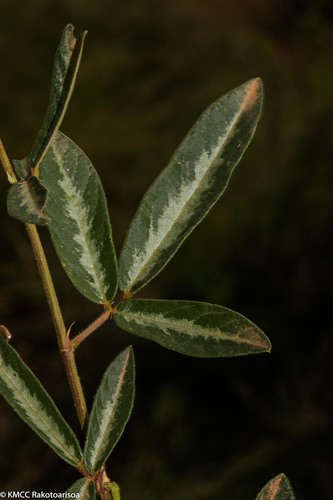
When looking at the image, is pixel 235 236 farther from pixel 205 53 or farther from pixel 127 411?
pixel 127 411

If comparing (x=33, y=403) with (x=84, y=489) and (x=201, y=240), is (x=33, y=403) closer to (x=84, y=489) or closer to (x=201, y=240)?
(x=84, y=489)

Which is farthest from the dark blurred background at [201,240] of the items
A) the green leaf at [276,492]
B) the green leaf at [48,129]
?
the green leaf at [48,129]

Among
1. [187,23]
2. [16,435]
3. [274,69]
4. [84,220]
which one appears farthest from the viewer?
[187,23]

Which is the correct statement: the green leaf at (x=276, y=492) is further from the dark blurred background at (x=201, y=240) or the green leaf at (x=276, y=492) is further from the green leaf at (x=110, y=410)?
the dark blurred background at (x=201, y=240)

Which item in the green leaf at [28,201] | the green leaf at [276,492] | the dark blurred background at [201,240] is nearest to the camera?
the green leaf at [28,201]

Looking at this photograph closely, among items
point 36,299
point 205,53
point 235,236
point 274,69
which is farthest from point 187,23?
point 36,299

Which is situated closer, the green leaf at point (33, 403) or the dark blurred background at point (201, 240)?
the green leaf at point (33, 403)

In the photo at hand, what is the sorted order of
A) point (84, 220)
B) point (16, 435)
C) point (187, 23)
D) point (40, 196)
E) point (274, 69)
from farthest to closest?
point (187, 23)
point (274, 69)
point (16, 435)
point (84, 220)
point (40, 196)
